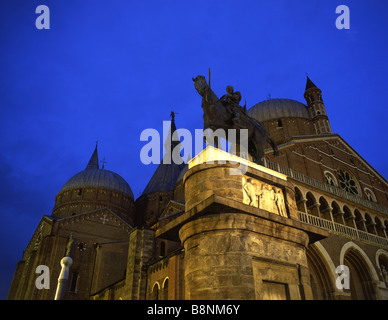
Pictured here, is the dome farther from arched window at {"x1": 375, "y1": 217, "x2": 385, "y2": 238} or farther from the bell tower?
arched window at {"x1": 375, "y1": 217, "x2": 385, "y2": 238}

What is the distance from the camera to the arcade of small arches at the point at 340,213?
22094mm

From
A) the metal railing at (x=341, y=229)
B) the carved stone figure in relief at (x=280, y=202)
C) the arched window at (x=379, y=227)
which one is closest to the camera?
the carved stone figure in relief at (x=280, y=202)

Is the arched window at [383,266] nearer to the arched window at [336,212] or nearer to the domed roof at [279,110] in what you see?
the arched window at [336,212]

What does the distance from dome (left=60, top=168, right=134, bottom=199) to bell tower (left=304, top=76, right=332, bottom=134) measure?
24116 millimetres

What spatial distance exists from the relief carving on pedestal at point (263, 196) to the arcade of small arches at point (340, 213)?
539 inches

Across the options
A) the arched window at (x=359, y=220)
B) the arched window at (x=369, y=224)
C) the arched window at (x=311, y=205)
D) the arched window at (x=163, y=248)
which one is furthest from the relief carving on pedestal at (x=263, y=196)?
the arched window at (x=369, y=224)

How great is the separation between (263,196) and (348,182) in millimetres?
24915

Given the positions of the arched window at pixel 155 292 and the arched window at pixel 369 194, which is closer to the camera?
the arched window at pixel 155 292

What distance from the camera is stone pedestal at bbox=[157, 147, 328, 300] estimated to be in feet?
21.0

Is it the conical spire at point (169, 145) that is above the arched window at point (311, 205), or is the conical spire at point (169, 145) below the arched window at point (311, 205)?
above

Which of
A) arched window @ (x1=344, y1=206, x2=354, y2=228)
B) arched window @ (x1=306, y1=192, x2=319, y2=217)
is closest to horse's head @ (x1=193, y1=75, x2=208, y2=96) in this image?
arched window @ (x1=306, y1=192, x2=319, y2=217)

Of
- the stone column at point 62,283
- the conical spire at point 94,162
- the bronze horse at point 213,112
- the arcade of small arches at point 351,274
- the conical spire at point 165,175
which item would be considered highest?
the conical spire at point 94,162
